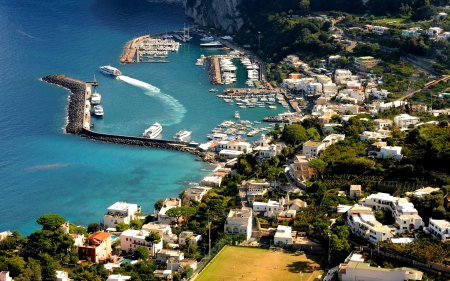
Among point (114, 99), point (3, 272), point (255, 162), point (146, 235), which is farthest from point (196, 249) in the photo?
point (114, 99)

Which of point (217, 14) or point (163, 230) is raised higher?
point (217, 14)

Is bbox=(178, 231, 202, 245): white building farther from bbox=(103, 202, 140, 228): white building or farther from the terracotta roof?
bbox=(103, 202, 140, 228): white building

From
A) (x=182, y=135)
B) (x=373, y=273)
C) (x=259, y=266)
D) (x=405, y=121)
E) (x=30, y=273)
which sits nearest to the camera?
(x=373, y=273)

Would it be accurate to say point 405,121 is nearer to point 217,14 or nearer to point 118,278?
point 118,278

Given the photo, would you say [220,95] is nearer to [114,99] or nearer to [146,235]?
[114,99]

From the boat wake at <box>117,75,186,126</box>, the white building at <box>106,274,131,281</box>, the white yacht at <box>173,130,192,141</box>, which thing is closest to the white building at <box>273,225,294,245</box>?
the white building at <box>106,274,131,281</box>

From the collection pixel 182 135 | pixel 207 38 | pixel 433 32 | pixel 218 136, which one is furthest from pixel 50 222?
pixel 207 38

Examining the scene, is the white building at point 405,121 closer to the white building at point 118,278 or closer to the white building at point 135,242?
the white building at point 135,242

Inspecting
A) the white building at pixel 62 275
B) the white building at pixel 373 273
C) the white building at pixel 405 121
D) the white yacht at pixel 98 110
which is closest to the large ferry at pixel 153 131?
the white yacht at pixel 98 110
